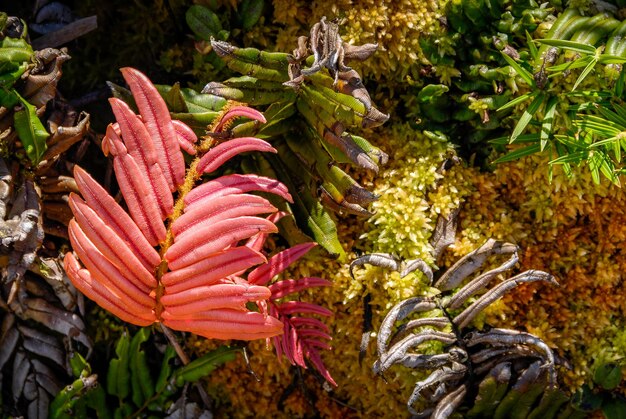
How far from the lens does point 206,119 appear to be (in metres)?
1.73

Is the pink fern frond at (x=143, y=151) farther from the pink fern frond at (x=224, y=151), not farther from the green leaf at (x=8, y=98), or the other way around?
the green leaf at (x=8, y=98)

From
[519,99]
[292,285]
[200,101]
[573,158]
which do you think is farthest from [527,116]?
[200,101]

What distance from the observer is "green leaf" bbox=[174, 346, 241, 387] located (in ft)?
6.40

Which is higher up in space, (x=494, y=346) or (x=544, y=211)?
(x=544, y=211)

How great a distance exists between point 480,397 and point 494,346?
131 millimetres

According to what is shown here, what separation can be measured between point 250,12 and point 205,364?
36.9 inches

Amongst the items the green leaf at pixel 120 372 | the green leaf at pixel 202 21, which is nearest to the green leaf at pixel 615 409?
the green leaf at pixel 120 372

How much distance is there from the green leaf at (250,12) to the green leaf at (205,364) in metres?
0.86

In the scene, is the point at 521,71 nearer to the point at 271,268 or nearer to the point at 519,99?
the point at 519,99

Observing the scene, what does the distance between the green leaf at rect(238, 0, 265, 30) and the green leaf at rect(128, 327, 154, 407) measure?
2.84ft

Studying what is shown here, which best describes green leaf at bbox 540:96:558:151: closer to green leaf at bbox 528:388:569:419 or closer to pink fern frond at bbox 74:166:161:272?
green leaf at bbox 528:388:569:419

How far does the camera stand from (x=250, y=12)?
193cm

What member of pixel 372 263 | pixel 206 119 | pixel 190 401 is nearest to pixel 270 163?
pixel 206 119

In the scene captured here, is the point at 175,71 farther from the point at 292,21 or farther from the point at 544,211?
the point at 544,211
